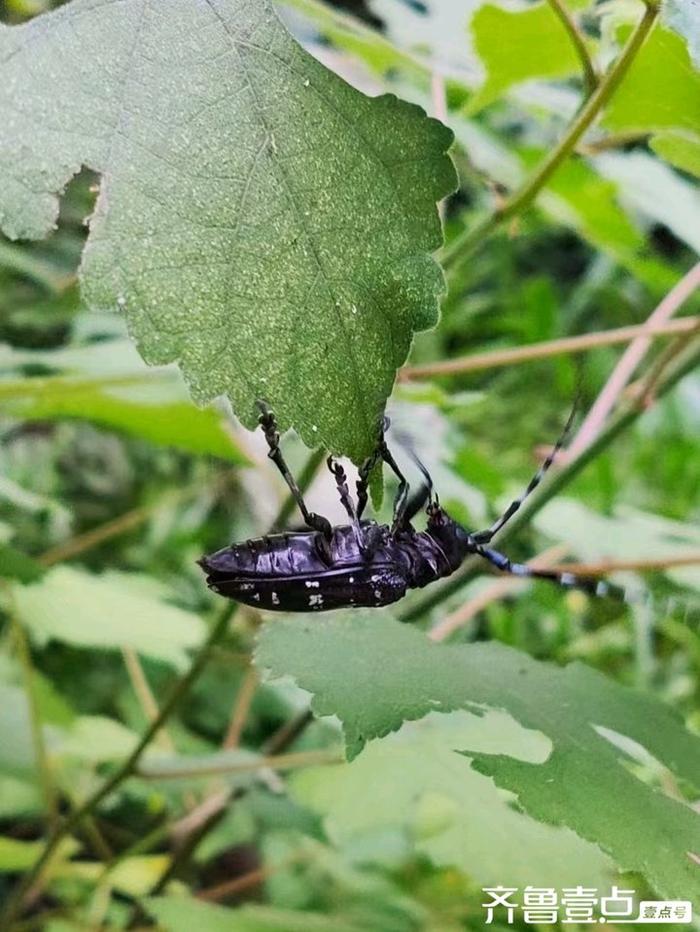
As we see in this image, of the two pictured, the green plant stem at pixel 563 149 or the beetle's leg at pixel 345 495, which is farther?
the beetle's leg at pixel 345 495

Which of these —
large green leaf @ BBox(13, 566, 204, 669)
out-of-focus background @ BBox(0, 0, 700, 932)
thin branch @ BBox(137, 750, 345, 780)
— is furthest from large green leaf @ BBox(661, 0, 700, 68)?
large green leaf @ BBox(13, 566, 204, 669)

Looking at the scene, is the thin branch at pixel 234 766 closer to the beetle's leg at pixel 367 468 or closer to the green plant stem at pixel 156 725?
the green plant stem at pixel 156 725

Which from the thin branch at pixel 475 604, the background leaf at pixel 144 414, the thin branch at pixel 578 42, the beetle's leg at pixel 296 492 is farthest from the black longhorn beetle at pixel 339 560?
the thin branch at pixel 578 42

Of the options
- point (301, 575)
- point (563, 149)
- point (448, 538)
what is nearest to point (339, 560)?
point (301, 575)

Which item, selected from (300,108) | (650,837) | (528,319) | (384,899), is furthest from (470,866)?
(528,319)

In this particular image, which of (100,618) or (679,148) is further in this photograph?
(100,618)

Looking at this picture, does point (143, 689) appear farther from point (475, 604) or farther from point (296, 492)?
point (296, 492)

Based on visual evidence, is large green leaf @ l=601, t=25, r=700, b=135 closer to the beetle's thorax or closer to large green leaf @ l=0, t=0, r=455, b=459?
large green leaf @ l=0, t=0, r=455, b=459
